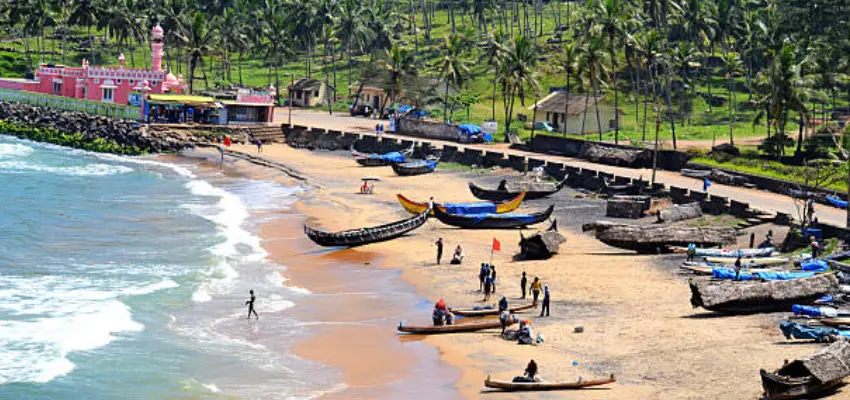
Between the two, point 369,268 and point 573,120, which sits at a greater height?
point 573,120

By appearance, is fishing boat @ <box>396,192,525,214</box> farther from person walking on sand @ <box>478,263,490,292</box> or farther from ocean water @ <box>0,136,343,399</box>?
person walking on sand @ <box>478,263,490,292</box>

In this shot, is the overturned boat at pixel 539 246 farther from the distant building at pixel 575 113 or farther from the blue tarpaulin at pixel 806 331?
the distant building at pixel 575 113

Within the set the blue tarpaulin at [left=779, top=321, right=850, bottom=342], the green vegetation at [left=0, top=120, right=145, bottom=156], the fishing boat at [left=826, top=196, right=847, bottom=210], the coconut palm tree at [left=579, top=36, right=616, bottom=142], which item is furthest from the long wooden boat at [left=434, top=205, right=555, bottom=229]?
the green vegetation at [left=0, top=120, right=145, bottom=156]

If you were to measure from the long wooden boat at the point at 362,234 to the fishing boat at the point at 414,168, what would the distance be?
2513 centimetres

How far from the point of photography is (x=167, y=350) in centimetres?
3766

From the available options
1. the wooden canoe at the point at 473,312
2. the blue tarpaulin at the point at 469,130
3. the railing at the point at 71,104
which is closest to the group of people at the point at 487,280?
the wooden canoe at the point at 473,312

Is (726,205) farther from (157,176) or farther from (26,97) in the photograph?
(26,97)

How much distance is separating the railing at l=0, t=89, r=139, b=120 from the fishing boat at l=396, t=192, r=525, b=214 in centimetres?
4995

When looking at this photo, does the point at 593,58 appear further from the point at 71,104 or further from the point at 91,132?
the point at 71,104

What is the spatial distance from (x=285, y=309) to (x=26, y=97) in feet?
274

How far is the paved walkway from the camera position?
203 feet

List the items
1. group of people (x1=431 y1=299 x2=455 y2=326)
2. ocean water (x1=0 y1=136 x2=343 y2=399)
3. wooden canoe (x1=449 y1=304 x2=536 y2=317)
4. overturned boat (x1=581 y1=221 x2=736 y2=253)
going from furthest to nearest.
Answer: overturned boat (x1=581 y1=221 x2=736 y2=253) → wooden canoe (x1=449 y1=304 x2=536 y2=317) → group of people (x1=431 y1=299 x2=455 y2=326) → ocean water (x1=0 y1=136 x2=343 y2=399)

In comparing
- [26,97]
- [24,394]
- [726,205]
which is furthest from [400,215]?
[26,97]

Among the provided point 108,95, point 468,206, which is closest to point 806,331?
point 468,206
